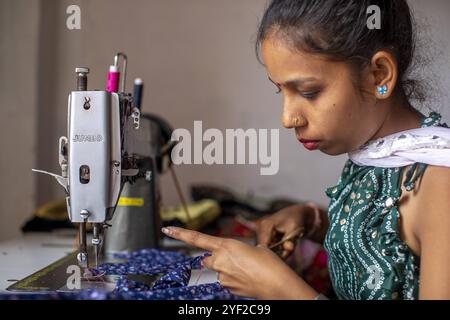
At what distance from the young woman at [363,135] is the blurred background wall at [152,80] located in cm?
32

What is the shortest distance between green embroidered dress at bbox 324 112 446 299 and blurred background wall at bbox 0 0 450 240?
241mm

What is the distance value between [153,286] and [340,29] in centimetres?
59

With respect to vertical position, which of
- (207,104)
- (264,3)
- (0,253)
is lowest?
(0,253)

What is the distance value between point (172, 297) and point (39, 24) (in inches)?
56.2

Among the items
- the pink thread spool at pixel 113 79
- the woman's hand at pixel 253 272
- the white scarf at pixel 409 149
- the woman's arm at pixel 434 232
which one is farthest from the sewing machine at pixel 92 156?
the woman's arm at pixel 434 232

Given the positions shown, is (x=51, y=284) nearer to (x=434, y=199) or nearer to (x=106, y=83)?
(x=106, y=83)

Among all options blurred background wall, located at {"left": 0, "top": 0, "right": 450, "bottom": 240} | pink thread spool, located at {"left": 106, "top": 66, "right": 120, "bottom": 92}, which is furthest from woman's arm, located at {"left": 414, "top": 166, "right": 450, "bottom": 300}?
pink thread spool, located at {"left": 106, "top": 66, "right": 120, "bottom": 92}

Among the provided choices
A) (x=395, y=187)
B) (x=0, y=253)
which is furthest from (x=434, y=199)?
(x=0, y=253)

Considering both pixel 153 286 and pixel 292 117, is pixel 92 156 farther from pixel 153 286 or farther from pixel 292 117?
pixel 292 117

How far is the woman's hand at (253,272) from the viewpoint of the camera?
38.0 inches

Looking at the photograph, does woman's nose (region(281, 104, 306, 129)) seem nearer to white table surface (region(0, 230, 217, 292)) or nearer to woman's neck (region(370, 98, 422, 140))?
woman's neck (region(370, 98, 422, 140))

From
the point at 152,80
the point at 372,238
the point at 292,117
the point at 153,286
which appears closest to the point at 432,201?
the point at 372,238
